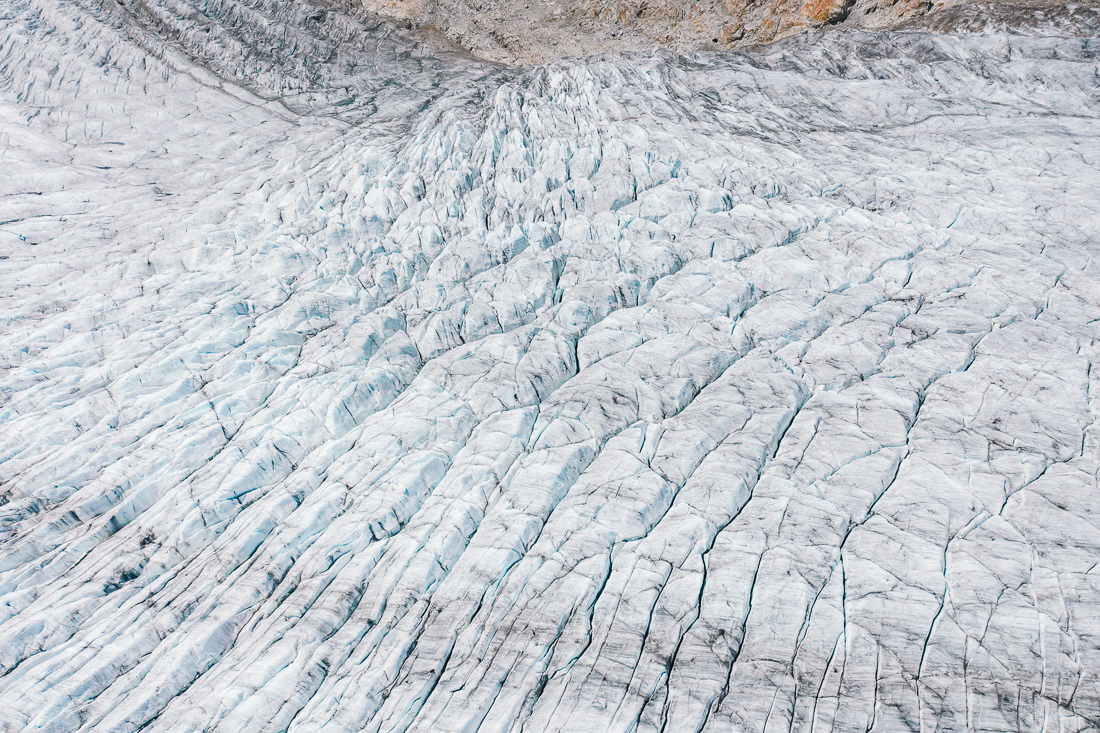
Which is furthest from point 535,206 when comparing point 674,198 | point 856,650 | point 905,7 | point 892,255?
point 905,7

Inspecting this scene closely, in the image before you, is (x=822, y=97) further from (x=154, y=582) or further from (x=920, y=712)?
(x=154, y=582)

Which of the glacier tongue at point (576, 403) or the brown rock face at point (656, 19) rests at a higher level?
the brown rock face at point (656, 19)

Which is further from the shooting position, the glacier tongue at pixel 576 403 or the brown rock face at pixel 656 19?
the brown rock face at pixel 656 19

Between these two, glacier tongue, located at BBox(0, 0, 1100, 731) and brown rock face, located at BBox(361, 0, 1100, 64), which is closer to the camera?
glacier tongue, located at BBox(0, 0, 1100, 731)

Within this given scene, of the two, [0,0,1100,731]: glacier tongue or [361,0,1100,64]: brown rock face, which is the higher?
[361,0,1100,64]: brown rock face
